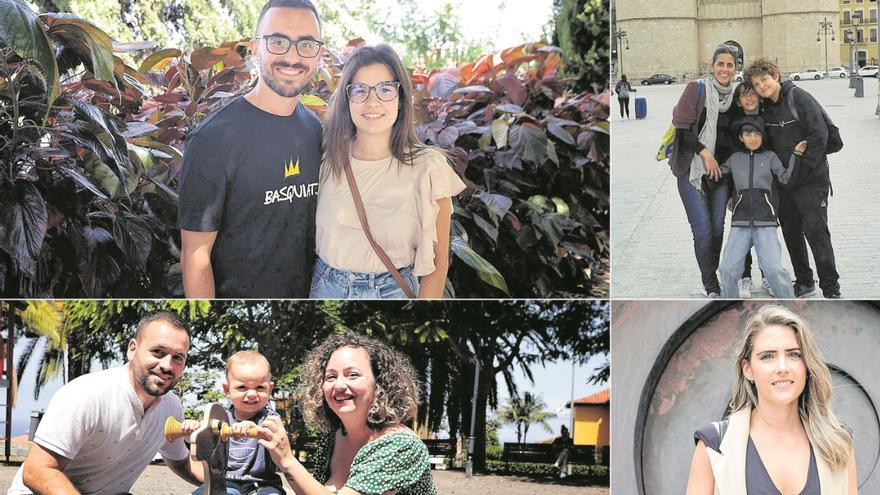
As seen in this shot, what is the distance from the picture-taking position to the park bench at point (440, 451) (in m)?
3.49

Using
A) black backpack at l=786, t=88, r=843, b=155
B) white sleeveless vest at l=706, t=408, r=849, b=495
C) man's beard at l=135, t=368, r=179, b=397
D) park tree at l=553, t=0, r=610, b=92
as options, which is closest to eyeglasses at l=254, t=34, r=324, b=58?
park tree at l=553, t=0, r=610, b=92

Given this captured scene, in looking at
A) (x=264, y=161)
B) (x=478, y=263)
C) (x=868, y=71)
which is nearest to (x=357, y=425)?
(x=478, y=263)

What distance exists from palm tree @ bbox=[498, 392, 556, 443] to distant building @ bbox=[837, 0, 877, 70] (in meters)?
1.39

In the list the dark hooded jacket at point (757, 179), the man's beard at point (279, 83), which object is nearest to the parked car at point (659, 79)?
the dark hooded jacket at point (757, 179)

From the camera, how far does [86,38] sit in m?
3.24

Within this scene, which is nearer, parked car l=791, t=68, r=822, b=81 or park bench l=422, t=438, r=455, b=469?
parked car l=791, t=68, r=822, b=81

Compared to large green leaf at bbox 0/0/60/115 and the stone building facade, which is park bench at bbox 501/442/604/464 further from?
large green leaf at bbox 0/0/60/115

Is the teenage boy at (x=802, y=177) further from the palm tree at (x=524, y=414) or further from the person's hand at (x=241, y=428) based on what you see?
the person's hand at (x=241, y=428)

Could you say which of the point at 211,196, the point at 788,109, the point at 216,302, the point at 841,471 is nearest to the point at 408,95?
the point at 211,196

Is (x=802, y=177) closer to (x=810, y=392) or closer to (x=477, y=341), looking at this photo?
(x=810, y=392)

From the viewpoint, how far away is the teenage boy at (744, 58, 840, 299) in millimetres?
3268

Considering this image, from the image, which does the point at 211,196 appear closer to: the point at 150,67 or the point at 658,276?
the point at 150,67

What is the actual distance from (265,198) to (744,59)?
1.49 meters

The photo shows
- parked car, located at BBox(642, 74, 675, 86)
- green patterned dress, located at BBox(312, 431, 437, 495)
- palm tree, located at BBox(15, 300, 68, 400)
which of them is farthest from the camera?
palm tree, located at BBox(15, 300, 68, 400)
